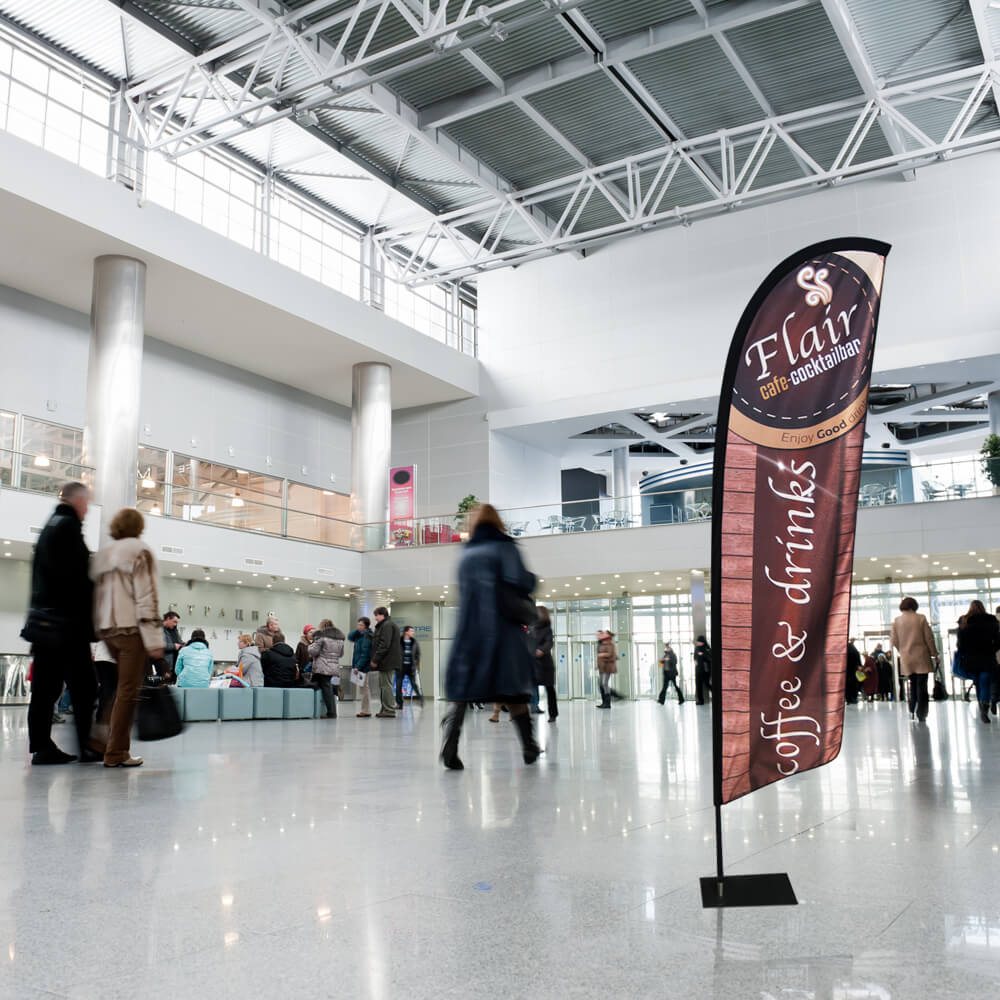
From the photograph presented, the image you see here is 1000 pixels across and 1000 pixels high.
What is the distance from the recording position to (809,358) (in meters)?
3.28

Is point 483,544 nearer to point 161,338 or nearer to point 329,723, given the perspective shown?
point 329,723

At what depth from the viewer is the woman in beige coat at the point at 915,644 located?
1170 centimetres

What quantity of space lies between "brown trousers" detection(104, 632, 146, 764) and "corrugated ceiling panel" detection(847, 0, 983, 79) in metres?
19.5

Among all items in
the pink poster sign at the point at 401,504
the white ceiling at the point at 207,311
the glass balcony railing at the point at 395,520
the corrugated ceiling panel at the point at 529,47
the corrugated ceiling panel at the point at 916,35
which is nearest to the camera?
the corrugated ceiling panel at the point at 916,35

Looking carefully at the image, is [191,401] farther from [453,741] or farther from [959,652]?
[453,741]

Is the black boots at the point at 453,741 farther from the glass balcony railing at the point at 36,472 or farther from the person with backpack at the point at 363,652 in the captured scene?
the glass balcony railing at the point at 36,472

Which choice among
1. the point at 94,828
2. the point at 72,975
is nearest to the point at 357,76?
the point at 94,828

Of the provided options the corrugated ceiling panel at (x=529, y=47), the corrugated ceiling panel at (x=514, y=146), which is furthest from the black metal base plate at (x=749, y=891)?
the corrugated ceiling panel at (x=514, y=146)

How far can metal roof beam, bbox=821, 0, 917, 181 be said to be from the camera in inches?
740

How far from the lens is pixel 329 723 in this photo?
45.3 ft

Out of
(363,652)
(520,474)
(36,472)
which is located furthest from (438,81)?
(520,474)

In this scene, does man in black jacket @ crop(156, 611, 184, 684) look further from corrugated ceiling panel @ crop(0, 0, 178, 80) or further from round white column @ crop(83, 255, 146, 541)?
corrugated ceiling panel @ crop(0, 0, 178, 80)

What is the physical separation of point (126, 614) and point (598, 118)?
69.4 ft

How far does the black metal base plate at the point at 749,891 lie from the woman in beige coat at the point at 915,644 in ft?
30.9
